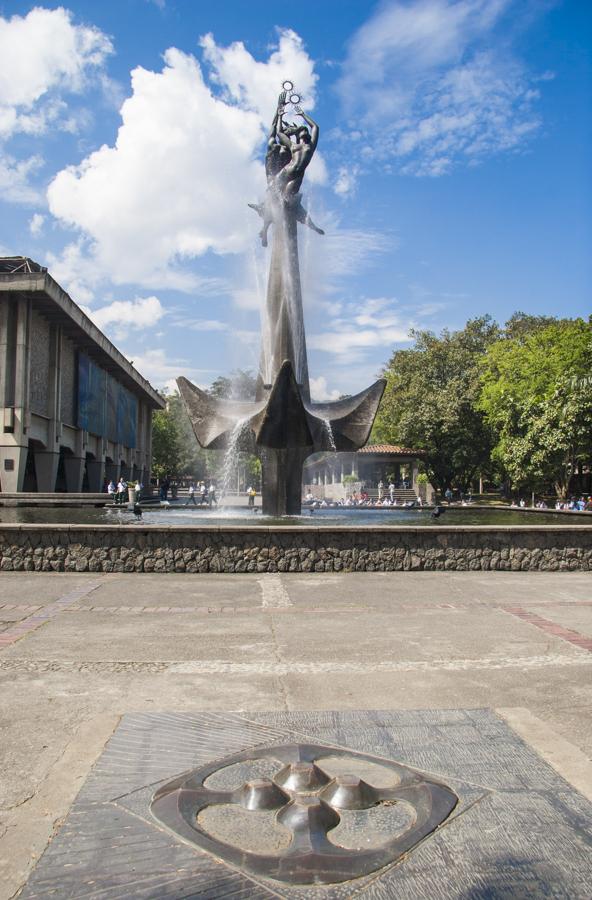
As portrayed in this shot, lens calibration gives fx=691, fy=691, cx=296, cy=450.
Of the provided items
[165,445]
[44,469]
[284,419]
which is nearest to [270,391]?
[284,419]

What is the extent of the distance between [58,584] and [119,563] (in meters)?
1.35

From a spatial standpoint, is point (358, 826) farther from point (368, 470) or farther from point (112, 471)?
point (368, 470)

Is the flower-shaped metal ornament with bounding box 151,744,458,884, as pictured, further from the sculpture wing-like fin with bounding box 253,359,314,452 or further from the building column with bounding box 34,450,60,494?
the building column with bounding box 34,450,60,494

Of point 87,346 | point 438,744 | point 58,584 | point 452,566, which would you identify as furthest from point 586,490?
point 438,744

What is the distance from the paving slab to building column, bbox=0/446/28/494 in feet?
97.1

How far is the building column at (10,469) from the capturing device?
3119 cm

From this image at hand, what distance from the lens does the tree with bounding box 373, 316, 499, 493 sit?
47000 millimetres

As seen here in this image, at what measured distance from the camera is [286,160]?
20047mm

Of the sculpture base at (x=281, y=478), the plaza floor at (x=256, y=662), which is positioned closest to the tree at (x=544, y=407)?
the sculpture base at (x=281, y=478)

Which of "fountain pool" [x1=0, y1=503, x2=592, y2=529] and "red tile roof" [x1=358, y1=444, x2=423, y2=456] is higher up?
"red tile roof" [x1=358, y1=444, x2=423, y2=456]

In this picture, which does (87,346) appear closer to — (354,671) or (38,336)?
(38,336)

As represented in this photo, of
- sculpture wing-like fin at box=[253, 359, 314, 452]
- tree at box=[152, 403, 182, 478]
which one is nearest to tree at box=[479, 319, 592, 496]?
sculpture wing-like fin at box=[253, 359, 314, 452]

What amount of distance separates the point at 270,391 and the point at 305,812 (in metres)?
15.1

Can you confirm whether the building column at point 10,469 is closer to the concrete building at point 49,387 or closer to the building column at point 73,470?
the concrete building at point 49,387
